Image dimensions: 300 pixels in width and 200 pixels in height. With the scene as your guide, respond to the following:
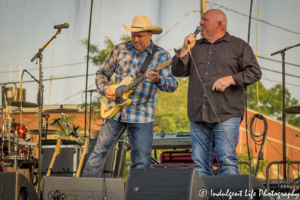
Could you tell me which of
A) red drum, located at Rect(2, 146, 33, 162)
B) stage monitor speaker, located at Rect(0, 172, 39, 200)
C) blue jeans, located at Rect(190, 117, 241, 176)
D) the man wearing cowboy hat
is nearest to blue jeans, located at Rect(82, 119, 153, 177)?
the man wearing cowboy hat

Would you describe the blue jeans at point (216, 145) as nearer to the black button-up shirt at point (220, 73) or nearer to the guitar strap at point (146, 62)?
the black button-up shirt at point (220, 73)

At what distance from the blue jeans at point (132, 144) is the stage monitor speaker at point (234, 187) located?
3.06 feet

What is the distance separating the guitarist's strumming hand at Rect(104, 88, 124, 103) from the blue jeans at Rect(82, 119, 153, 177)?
18 cm

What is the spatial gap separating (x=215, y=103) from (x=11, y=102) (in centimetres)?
369

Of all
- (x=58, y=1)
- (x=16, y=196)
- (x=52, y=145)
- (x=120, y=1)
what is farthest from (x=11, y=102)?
(x=16, y=196)

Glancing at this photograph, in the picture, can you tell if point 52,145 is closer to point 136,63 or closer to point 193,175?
point 136,63

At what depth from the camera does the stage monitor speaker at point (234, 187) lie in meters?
2.05

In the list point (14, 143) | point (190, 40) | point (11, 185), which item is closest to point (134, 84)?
point (190, 40)

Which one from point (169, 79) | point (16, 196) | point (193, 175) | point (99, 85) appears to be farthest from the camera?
point (99, 85)

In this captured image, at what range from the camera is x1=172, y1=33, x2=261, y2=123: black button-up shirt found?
2.69 metres

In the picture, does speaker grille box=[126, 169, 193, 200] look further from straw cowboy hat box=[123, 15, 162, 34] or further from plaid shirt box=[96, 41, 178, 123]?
straw cowboy hat box=[123, 15, 162, 34]

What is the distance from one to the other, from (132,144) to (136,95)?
0.42 metres

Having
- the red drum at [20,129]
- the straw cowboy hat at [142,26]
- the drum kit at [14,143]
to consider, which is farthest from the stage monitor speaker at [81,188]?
the red drum at [20,129]

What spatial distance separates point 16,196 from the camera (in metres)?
2.23
